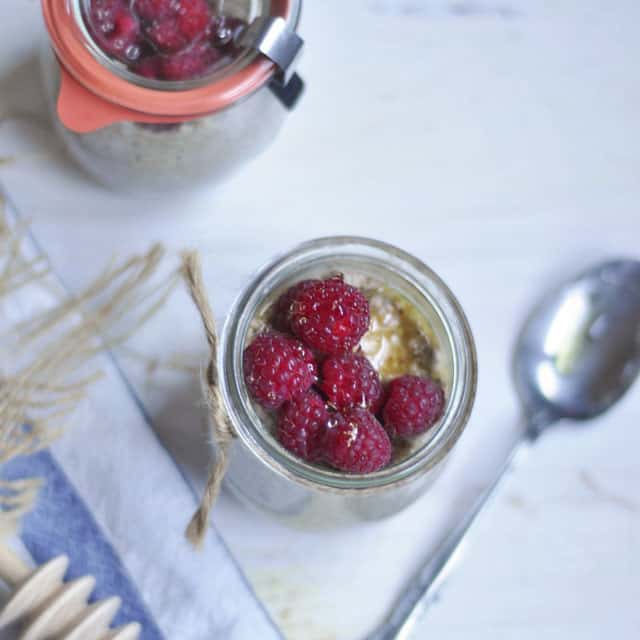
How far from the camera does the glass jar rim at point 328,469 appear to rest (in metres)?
0.60

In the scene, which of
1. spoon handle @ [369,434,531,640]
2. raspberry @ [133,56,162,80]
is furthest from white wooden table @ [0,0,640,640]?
raspberry @ [133,56,162,80]

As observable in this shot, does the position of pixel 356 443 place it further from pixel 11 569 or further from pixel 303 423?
pixel 11 569

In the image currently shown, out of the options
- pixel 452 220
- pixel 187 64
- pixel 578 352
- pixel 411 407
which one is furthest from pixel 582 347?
pixel 187 64

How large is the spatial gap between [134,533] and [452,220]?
0.38 meters

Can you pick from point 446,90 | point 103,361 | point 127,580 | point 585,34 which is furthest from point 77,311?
point 585,34

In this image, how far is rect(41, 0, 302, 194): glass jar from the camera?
0.68 metres

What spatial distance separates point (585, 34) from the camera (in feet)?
2.93

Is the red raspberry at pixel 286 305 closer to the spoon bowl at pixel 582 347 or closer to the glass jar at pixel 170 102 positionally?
the glass jar at pixel 170 102

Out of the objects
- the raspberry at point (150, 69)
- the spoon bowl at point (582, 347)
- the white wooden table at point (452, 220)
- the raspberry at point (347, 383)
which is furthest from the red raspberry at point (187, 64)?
the spoon bowl at point (582, 347)

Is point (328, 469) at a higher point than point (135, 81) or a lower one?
lower

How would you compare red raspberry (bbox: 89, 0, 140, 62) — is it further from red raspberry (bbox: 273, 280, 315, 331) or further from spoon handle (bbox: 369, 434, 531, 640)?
spoon handle (bbox: 369, 434, 531, 640)

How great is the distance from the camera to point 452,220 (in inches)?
33.5

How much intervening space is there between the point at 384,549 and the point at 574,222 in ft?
1.10

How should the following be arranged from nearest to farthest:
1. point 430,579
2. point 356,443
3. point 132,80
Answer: point 356,443 → point 132,80 → point 430,579
